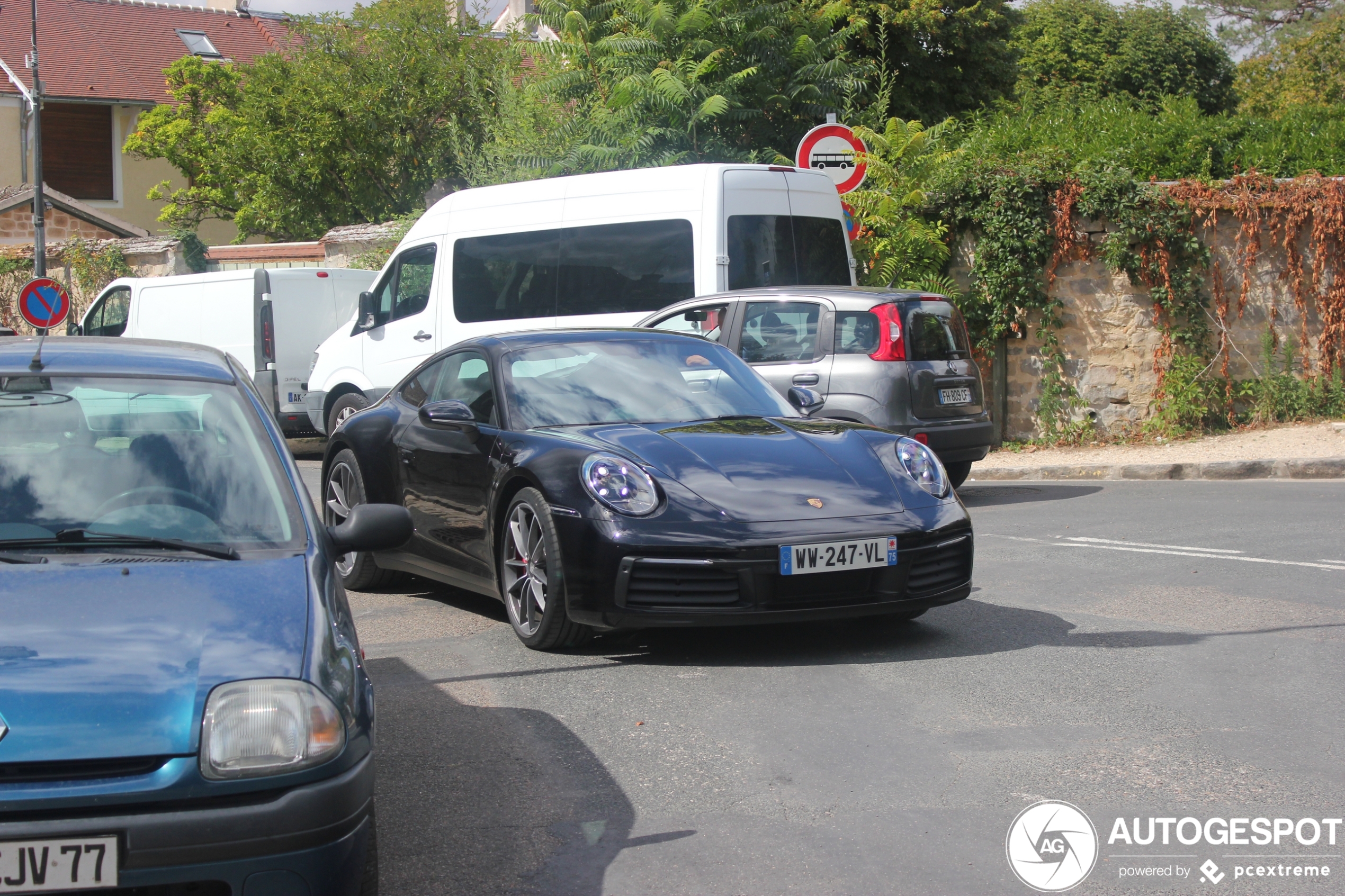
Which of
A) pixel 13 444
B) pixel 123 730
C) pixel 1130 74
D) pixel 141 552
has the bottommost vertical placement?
pixel 123 730

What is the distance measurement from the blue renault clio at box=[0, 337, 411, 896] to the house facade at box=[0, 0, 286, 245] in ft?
144

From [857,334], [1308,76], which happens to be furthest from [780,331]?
[1308,76]

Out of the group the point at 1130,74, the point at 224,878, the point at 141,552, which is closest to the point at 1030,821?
the point at 224,878

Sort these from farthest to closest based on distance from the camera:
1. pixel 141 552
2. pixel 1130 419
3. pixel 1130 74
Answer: pixel 1130 74, pixel 1130 419, pixel 141 552

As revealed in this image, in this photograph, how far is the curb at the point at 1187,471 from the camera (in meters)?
12.4

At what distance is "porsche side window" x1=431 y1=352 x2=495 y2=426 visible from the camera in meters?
6.64

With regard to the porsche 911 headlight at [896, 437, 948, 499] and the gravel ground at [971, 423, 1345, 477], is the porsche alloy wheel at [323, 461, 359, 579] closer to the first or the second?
the porsche 911 headlight at [896, 437, 948, 499]

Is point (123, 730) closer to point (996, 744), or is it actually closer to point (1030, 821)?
point (1030, 821)

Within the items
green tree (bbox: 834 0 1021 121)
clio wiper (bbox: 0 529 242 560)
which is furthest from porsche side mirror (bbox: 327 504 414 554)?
green tree (bbox: 834 0 1021 121)

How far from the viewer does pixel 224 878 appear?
271 cm

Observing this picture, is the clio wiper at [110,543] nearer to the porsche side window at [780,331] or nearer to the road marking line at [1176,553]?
the road marking line at [1176,553]

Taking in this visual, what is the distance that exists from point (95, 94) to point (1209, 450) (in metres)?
42.8

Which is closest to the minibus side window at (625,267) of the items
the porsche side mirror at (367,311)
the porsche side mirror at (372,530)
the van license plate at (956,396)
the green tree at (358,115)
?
the porsche side mirror at (367,311)

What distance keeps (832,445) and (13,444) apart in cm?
347
